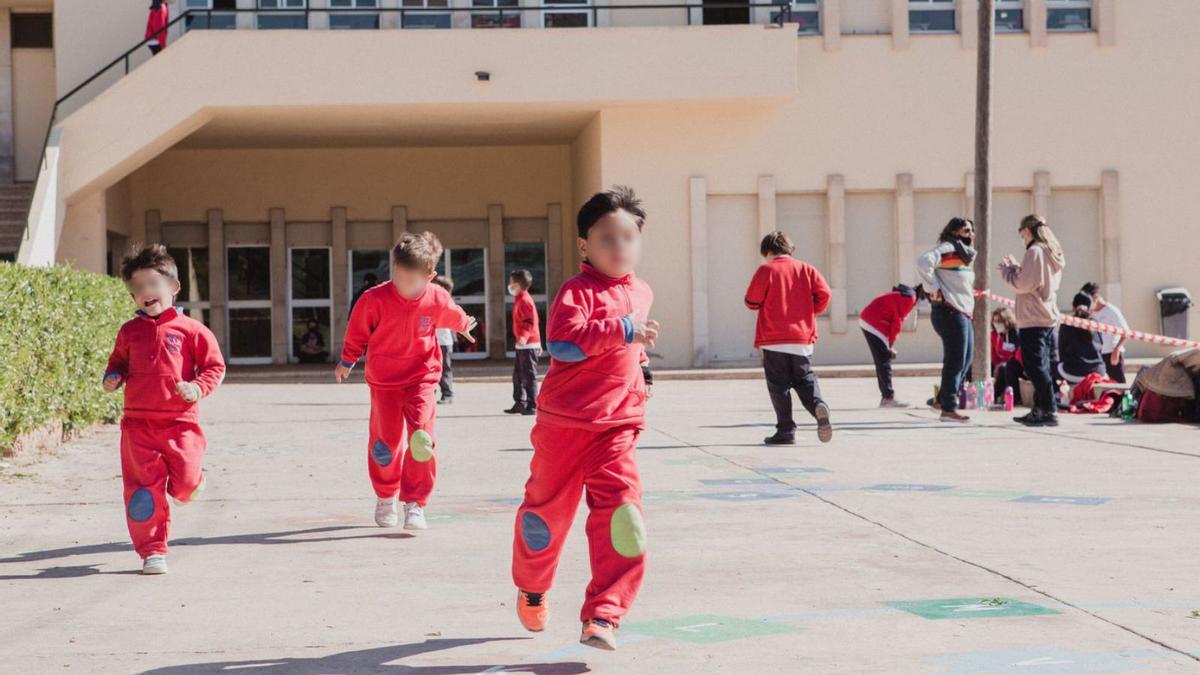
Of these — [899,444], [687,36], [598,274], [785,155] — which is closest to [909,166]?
[785,155]

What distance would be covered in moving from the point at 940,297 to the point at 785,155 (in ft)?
45.3

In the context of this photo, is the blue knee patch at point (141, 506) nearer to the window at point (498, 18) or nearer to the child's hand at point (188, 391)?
the child's hand at point (188, 391)

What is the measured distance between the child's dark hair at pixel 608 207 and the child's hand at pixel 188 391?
2.47 m

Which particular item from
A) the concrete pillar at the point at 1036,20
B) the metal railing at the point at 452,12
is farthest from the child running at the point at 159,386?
the concrete pillar at the point at 1036,20

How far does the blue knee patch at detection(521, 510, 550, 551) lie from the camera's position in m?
5.17

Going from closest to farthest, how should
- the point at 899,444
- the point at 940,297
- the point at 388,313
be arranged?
the point at 388,313 < the point at 899,444 < the point at 940,297

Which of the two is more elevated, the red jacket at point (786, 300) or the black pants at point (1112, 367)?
the red jacket at point (786, 300)

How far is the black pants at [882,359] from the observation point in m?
16.8

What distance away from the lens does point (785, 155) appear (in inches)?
1101

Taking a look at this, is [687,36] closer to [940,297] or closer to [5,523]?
[940,297]

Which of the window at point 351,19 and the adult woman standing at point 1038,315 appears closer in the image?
the adult woman standing at point 1038,315

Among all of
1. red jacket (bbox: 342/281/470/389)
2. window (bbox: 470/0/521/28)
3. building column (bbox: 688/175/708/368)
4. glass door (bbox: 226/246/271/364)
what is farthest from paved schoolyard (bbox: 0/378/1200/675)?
glass door (bbox: 226/246/271/364)

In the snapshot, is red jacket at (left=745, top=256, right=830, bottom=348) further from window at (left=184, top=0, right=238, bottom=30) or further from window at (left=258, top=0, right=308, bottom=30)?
window at (left=258, top=0, right=308, bottom=30)

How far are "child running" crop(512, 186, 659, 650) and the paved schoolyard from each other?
0.96 feet
